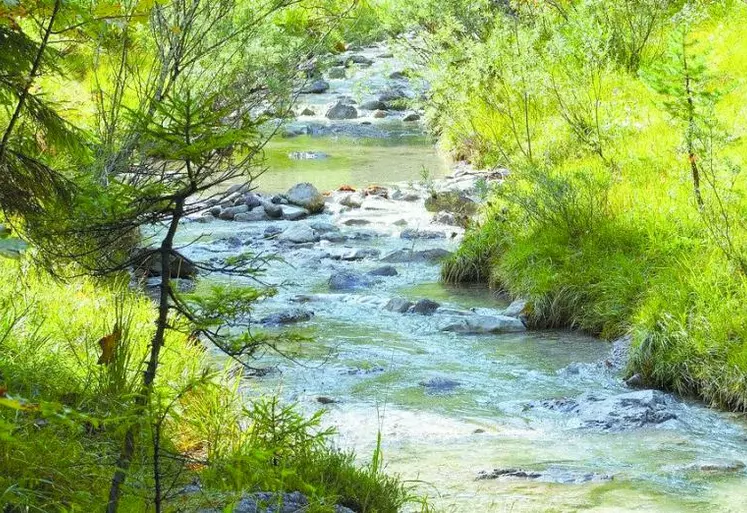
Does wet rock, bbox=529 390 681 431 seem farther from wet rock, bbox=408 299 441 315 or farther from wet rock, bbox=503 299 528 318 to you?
wet rock, bbox=408 299 441 315

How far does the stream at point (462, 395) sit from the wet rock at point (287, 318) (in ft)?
0.05

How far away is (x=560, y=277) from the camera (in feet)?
29.2

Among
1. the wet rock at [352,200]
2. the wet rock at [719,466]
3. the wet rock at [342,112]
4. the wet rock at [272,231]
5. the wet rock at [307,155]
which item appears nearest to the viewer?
the wet rock at [719,466]

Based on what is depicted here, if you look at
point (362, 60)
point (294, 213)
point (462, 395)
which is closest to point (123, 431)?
point (462, 395)

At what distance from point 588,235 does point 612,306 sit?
1164mm

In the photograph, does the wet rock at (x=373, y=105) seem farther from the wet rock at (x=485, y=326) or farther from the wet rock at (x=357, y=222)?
the wet rock at (x=485, y=326)

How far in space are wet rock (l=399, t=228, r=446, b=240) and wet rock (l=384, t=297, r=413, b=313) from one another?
3250 millimetres

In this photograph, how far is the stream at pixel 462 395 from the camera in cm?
523

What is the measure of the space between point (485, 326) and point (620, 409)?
7.51 feet

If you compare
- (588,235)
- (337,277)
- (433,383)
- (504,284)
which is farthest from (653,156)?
(433,383)

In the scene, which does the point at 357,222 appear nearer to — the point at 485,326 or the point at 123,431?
the point at 485,326

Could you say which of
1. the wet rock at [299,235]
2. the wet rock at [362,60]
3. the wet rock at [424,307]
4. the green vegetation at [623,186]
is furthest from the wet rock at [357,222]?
the wet rock at [362,60]

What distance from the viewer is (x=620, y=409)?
21.3 feet

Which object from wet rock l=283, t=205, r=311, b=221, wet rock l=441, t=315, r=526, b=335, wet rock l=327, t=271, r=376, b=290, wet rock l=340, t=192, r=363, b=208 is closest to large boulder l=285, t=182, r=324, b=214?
wet rock l=283, t=205, r=311, b=221
